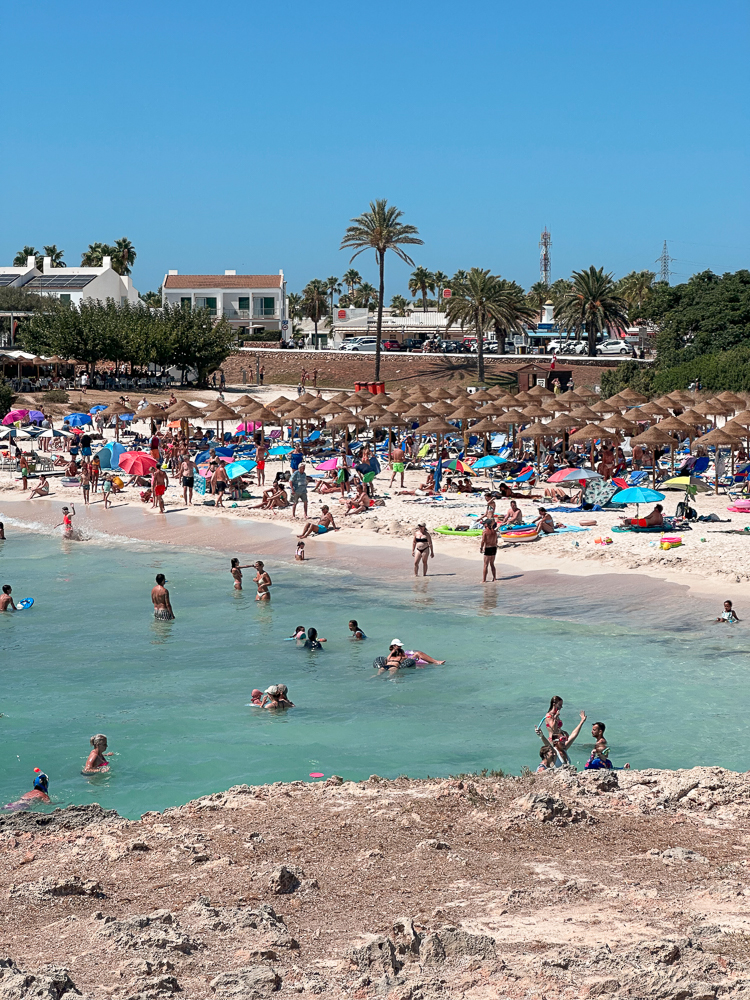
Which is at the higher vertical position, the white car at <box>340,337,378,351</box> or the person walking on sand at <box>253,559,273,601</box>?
the white car at <box>340,337,378,351</box>

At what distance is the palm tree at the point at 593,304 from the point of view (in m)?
63.3

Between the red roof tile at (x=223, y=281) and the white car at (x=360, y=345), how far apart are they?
43.8ft

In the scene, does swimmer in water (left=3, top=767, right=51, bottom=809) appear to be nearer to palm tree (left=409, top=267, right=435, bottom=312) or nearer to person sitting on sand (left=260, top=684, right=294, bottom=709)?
person sitting on sand (left=260, top=684, right=294, bottom=709)

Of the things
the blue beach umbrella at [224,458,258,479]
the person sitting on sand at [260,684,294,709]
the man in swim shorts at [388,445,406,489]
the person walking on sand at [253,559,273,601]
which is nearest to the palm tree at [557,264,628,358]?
the man in swim shorts at [388,445,406,489]

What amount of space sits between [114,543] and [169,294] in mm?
61887

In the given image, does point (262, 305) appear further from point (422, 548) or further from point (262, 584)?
point (262, 584)

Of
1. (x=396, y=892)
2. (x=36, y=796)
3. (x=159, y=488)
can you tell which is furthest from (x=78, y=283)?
(x=396, y=892)

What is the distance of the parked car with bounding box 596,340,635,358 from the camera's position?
71.6m

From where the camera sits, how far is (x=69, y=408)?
154 ft

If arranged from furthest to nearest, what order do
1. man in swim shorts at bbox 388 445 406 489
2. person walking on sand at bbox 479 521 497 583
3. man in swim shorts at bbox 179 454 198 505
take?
man in swim shorts at bbox 388 445 406 489
man in swim shorts at bbox 179 454 198 505
person walking on sand at bbox 479 521 497 583

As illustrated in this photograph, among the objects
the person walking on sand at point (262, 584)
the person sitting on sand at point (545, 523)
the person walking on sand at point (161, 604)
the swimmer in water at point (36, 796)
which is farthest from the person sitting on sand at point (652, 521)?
the swimmer in water at point (36, 796)

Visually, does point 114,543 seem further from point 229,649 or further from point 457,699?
point 457,699

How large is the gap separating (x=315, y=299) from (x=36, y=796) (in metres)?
103

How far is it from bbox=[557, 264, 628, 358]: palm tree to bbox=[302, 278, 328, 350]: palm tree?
163ft
